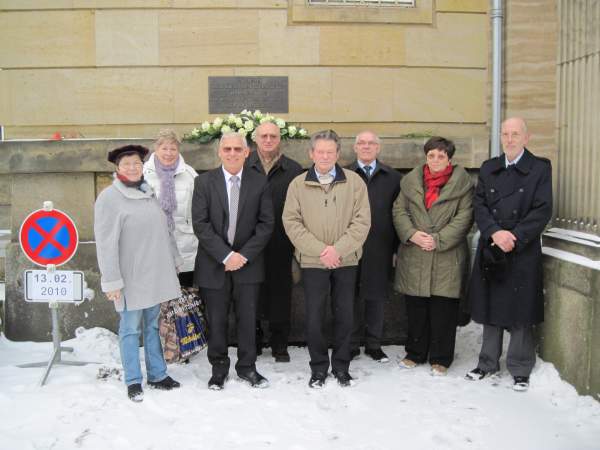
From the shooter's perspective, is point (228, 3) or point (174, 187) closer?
point (174, 187)

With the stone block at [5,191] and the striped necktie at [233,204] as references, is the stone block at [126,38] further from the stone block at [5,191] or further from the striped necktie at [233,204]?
the striped necktie at [233,204]

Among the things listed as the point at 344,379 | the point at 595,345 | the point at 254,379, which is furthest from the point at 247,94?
the point at 595,345

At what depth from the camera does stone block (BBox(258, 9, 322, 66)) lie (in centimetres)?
759

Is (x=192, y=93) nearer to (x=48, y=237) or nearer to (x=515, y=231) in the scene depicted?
(x=48, y=237)

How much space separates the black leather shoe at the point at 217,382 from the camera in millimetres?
4953

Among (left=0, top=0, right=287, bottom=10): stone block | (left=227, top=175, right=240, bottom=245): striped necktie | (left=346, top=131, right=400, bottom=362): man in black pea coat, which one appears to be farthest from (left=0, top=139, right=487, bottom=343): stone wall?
(left=0, top=0, right=287, bottom=10): stone block

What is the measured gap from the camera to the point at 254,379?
5.04m

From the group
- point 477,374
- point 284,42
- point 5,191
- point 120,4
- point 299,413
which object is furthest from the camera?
point 5,191

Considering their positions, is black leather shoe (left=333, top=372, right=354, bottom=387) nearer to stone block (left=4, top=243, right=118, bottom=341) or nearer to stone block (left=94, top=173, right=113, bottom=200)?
stone block (left=4, top=243, right=118, bottom=341)

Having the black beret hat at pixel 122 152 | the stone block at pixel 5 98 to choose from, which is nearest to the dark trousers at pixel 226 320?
the black beret hat at pixel 122 152

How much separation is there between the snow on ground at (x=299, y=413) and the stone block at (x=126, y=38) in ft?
12.5

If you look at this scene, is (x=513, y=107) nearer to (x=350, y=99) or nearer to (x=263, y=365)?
(x=350, y=99)

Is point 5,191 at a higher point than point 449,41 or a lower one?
lower

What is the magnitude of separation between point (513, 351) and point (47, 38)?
6.21 m
